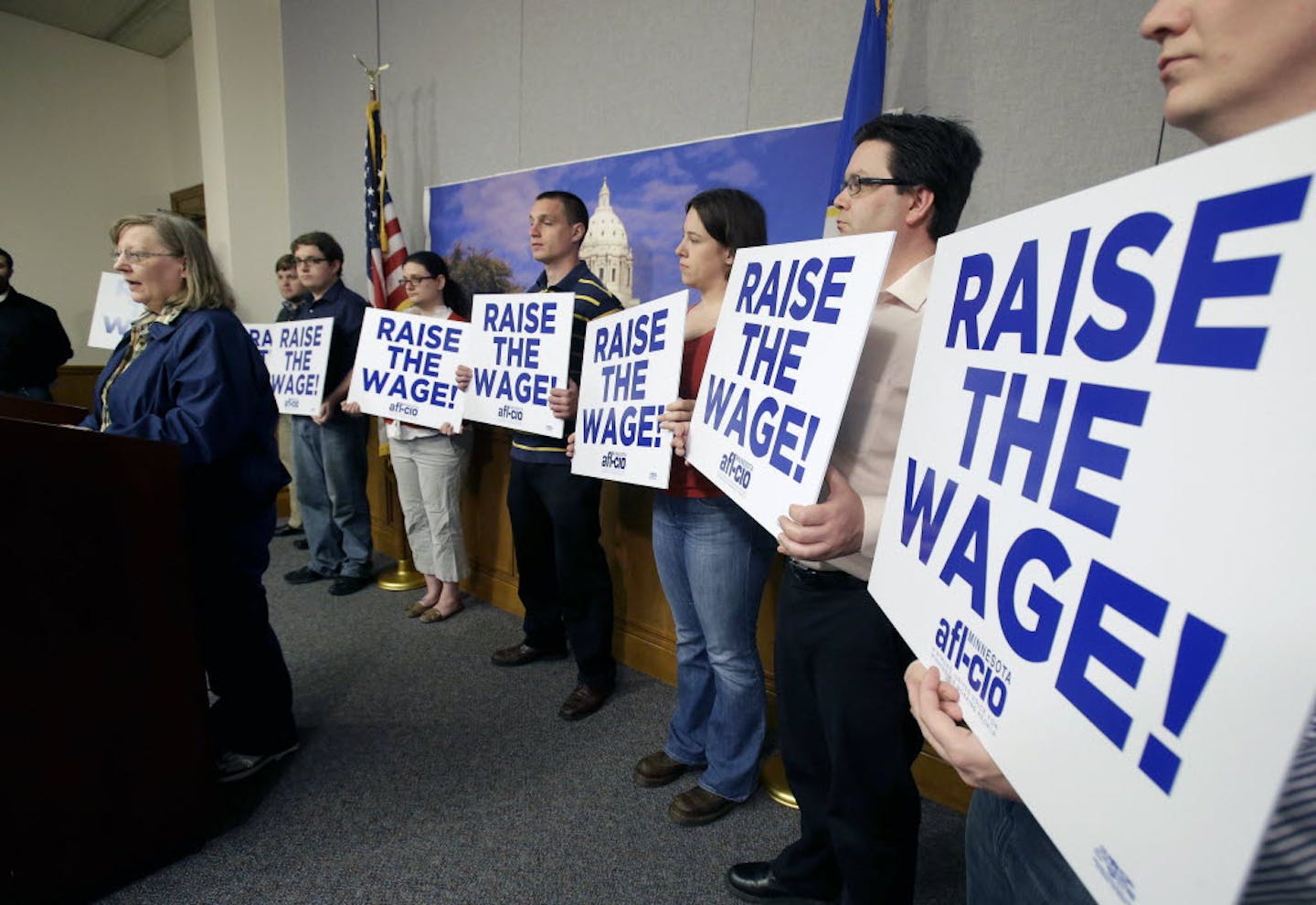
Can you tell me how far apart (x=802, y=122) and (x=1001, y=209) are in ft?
2.32

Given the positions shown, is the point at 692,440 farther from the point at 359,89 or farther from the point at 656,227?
the point at 359,89

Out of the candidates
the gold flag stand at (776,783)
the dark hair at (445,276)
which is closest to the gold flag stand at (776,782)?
the gold flag stand at (776,783)

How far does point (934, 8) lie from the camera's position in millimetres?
1795

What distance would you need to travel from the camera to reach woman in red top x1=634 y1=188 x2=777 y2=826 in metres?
1.54

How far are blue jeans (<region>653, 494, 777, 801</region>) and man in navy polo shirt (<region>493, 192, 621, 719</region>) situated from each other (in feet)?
1.55

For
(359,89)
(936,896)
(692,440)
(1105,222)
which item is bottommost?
(936,896)

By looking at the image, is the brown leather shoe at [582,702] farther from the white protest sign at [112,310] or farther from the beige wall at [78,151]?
the beige wall at [78,151]

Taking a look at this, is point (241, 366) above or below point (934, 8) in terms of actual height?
below

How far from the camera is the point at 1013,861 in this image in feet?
2.22

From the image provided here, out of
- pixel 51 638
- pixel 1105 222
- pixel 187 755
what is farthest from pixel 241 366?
pixel 1105 222

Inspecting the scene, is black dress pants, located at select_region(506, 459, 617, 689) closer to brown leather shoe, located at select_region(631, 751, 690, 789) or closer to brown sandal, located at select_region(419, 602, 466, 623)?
brown leather shoe, located at select_region(631, 751, 690, 789)

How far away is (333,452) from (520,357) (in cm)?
156

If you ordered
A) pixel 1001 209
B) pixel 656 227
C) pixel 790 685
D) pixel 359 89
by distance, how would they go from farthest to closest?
pixel 359 89
pixel 656 227
pixel 1001 209
pixel 790 685

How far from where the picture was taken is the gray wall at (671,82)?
1.59 m
